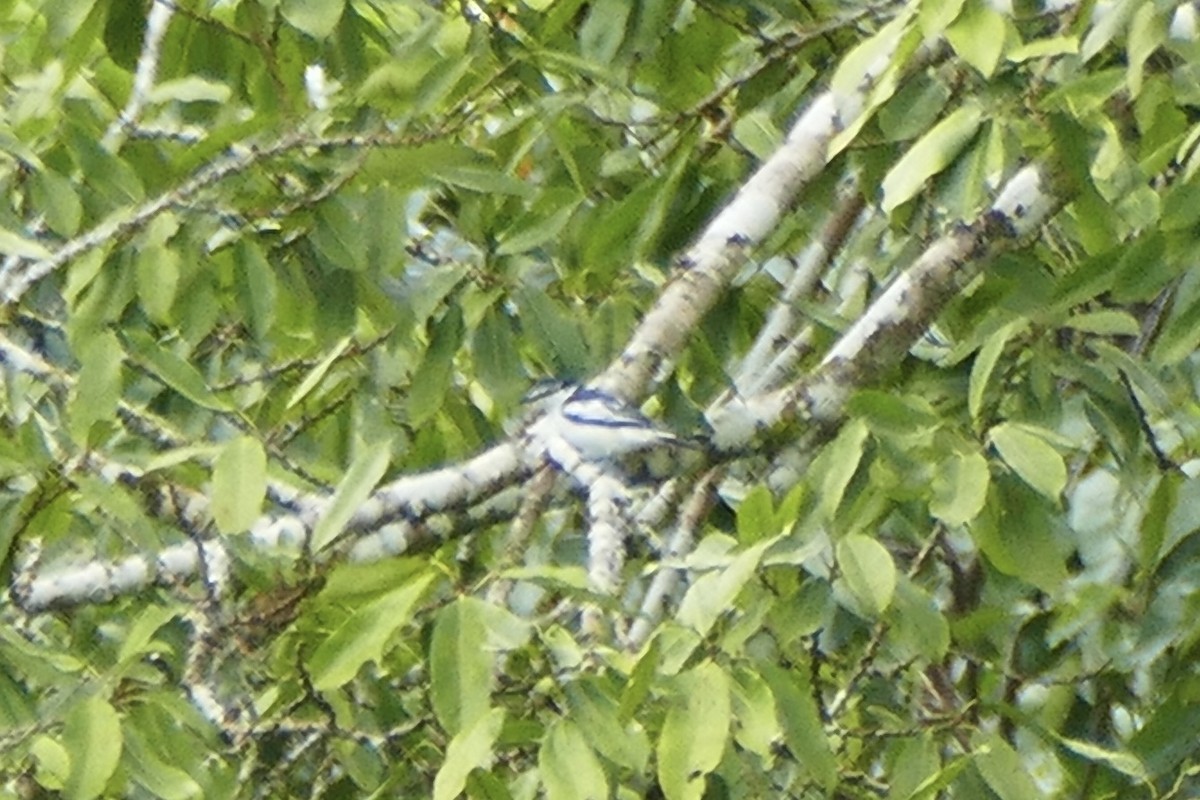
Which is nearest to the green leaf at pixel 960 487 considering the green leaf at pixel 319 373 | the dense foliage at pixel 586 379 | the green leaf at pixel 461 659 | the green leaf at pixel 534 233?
the dense foliage at pixel 586 379

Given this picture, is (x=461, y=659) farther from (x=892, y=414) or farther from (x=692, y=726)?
(x=892, y=414)

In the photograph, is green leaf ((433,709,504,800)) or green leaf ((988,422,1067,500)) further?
green leaf ((988,422,1067,500))

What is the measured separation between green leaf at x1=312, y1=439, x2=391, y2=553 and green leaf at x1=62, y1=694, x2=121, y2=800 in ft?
0.41

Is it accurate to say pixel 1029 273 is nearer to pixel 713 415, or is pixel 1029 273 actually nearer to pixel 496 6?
pixel 713 415

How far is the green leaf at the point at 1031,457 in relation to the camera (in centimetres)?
88

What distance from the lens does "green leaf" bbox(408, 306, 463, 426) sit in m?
1.17

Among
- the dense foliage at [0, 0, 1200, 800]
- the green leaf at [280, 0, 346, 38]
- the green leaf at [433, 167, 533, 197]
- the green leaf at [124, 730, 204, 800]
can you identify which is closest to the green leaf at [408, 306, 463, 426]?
the dense foliage at [0, 0, 1200, 800]

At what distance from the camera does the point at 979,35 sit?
914mm

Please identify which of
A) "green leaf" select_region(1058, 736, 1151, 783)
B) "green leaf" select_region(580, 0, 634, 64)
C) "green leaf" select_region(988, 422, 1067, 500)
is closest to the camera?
"green leaf" select_region(988, 422, 1067, 500)

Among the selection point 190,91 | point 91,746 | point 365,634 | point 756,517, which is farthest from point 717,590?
point 190,91

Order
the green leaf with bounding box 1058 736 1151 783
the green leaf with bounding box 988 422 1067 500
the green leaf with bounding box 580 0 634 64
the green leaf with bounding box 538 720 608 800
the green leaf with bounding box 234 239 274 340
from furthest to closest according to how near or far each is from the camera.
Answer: the green leaf with bounding box 580 0 634 64, the green leaf with bounding box 234 239 274 340, the green leaf with bounding box 1058 736 1151 783, the green leaf with bounding box 988 422 1067 500, the green leaf with bounding box 538 720 608 800

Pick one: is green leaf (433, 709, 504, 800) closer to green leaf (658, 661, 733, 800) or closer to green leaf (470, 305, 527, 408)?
green leaf (658, 661, 733, 800)

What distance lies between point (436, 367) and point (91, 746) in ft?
1.29

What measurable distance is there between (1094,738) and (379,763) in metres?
0.54
